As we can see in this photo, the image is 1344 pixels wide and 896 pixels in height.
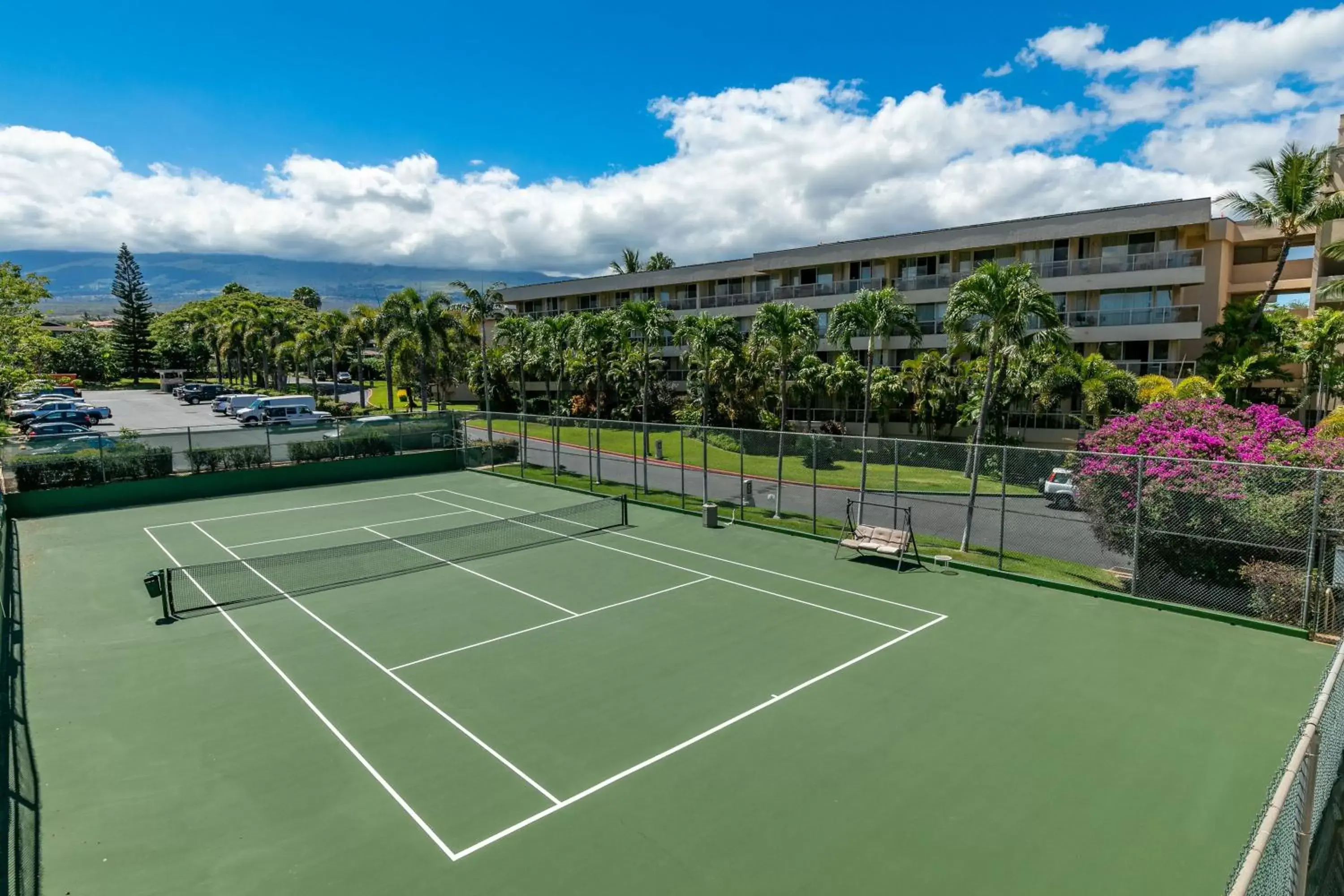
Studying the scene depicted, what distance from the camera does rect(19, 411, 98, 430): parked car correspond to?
4619 centimetres

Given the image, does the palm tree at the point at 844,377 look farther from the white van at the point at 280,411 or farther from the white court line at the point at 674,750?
the white van at the point at 280,411

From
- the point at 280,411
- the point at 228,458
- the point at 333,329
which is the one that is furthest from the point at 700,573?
the point at 333,329

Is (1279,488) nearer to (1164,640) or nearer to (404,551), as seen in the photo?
(1164,640)

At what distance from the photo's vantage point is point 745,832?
780 cm

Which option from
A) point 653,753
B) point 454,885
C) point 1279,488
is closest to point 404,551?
point 653,753

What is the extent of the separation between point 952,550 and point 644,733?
12.0 meters

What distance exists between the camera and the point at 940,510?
23625mm

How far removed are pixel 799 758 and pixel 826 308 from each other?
41875mm

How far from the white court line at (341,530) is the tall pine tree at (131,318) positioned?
88.6 m

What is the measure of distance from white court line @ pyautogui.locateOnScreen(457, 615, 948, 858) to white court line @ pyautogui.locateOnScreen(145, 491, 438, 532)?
20428mm

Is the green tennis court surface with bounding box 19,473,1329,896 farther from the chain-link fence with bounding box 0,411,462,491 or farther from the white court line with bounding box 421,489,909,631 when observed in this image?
the chain-link fence with bounding box 0,411,462,491

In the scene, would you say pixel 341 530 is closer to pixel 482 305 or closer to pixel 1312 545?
pixel 1312 545

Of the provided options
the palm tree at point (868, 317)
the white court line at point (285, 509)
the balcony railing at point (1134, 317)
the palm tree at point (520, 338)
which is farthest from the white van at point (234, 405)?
the balcony railing at point (1134, 317)

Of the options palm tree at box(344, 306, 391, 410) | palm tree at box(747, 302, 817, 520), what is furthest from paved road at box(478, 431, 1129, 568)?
palm tree at box(344, 306, 391, 410)
